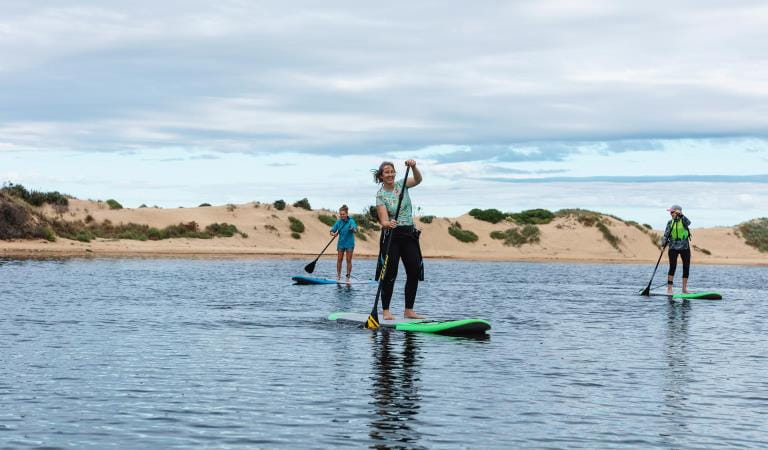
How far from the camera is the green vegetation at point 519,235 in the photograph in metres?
72.6

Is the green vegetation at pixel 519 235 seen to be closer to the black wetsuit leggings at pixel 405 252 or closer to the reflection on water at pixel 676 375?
the reflection on water at pixel 676 375

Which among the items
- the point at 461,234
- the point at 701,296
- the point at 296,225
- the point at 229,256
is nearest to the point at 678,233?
the point at 701,296

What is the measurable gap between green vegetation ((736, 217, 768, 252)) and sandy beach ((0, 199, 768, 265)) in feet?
2.75

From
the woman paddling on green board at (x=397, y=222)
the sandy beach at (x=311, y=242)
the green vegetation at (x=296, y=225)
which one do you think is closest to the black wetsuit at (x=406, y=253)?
the woman paddling on green board at (x=397, y=222)

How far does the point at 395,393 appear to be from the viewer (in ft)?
32.7

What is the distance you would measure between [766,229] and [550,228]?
24.6 m

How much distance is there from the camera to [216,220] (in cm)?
6362

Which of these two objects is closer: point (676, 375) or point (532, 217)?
point (676, 375)

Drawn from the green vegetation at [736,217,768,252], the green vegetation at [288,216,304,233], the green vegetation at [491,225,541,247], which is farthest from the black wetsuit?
the green vegetation at [736,217,768,252]

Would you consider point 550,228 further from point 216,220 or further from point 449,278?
point 449,278

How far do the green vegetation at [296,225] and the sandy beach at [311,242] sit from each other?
0.96 ft

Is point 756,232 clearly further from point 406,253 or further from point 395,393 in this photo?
point 395,393

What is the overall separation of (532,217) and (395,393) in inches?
2783

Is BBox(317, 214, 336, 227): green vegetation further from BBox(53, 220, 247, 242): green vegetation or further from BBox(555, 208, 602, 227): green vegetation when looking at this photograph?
BBox(555, 208, 602, 227): green vegetation
